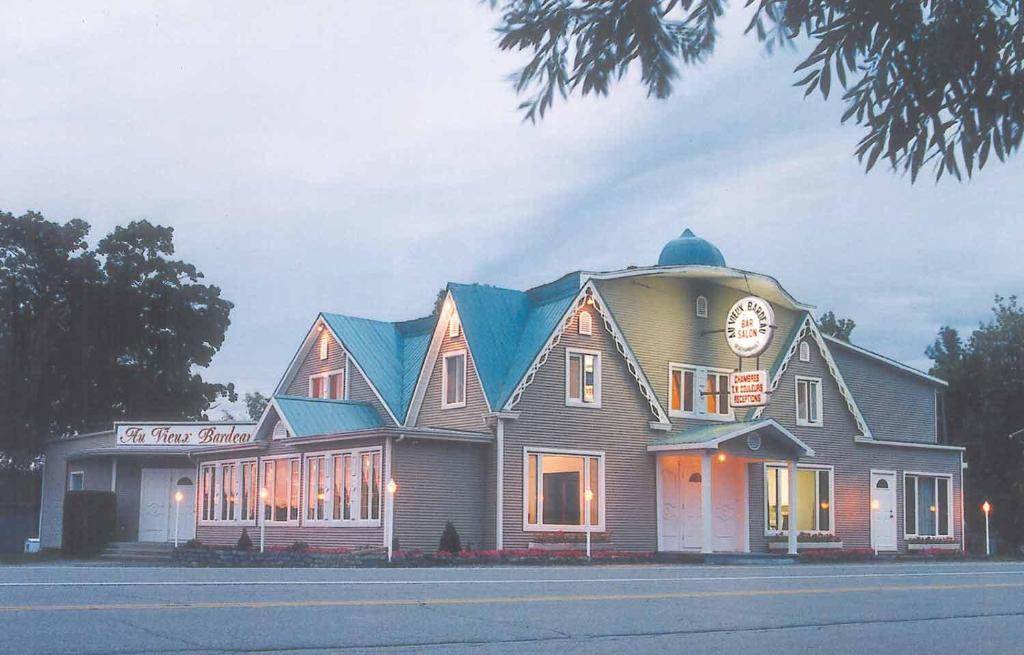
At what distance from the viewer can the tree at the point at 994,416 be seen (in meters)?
56.2

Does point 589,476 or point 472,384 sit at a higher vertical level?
point 472,384

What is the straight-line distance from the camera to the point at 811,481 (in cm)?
3759

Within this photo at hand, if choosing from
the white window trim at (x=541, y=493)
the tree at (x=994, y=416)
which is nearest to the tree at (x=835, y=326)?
the tree at (x=994, y=416)

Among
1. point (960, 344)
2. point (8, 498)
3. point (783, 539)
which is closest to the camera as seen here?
point (783, 539)

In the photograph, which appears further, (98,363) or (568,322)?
(98,363)

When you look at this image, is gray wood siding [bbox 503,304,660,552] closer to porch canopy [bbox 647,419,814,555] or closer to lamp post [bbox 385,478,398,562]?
porch canopy [bbox 647,419,814,555]

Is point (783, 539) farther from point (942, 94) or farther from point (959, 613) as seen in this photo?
point (942, 94)

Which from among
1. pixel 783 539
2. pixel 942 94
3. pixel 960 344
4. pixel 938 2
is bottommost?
pixel 783 539

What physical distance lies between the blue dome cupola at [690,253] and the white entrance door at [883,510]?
8596 mm

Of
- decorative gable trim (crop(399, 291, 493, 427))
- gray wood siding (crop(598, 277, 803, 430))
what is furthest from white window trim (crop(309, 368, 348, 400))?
gray wood siding (crop(598, 277, 803, 430))

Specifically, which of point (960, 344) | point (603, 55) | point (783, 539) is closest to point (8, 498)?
point (783, 539)

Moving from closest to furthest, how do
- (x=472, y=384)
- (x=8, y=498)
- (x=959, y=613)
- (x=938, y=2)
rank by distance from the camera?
(x=938, y=2), (x=959, y=613), (x=472, y=384), (x=8, y=498)

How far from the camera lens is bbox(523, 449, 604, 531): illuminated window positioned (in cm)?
3180

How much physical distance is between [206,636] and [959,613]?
8.74m
